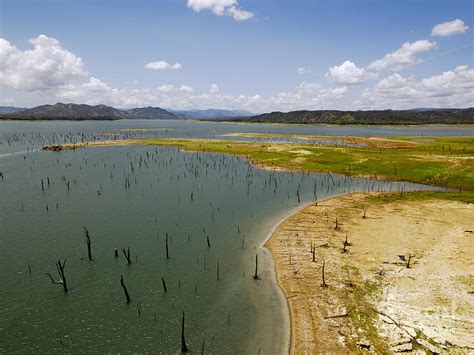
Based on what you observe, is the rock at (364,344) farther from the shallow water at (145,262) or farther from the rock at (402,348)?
the shallow water at (145,262)

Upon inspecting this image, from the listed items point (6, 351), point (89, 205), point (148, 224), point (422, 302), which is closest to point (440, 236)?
point (422, 302)

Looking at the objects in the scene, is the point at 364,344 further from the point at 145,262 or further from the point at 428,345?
the point at 145,262

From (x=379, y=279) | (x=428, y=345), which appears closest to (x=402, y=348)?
(x=428, y=345)

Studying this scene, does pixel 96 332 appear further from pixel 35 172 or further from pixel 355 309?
pixel 35 172

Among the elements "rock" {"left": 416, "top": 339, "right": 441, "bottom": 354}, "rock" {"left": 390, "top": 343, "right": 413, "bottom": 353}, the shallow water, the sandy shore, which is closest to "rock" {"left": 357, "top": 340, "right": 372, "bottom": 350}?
the sandy shore

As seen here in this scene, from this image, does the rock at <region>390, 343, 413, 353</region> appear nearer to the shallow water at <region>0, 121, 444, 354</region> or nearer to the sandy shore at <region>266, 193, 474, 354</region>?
the sandy shore at <region>266, 193, 474, 354</region>

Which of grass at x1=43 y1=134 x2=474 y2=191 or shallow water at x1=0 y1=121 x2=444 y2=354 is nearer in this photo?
shallow water at x1=0 y1=121 x2=444 y2=354
